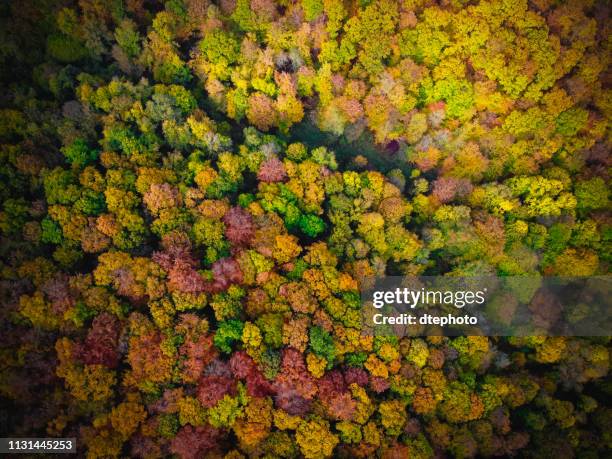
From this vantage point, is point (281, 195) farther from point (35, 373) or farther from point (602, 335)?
point (602, 335)

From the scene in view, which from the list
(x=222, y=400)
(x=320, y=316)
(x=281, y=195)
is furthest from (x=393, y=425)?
(x=281, y=195)

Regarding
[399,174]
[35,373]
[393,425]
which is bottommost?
[393,425]

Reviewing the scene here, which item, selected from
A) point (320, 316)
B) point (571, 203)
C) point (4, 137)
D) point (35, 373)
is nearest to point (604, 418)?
point (571, 203)

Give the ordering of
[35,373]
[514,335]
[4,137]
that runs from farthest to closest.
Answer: [514,335]
[4,137]
[35,373]

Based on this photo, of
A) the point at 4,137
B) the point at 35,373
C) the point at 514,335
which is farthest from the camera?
the point at 514,335

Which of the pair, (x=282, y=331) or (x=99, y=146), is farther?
(x=99, y=146)

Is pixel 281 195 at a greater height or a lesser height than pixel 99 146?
lesser

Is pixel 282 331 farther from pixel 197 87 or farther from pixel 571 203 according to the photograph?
pixel 571 203
